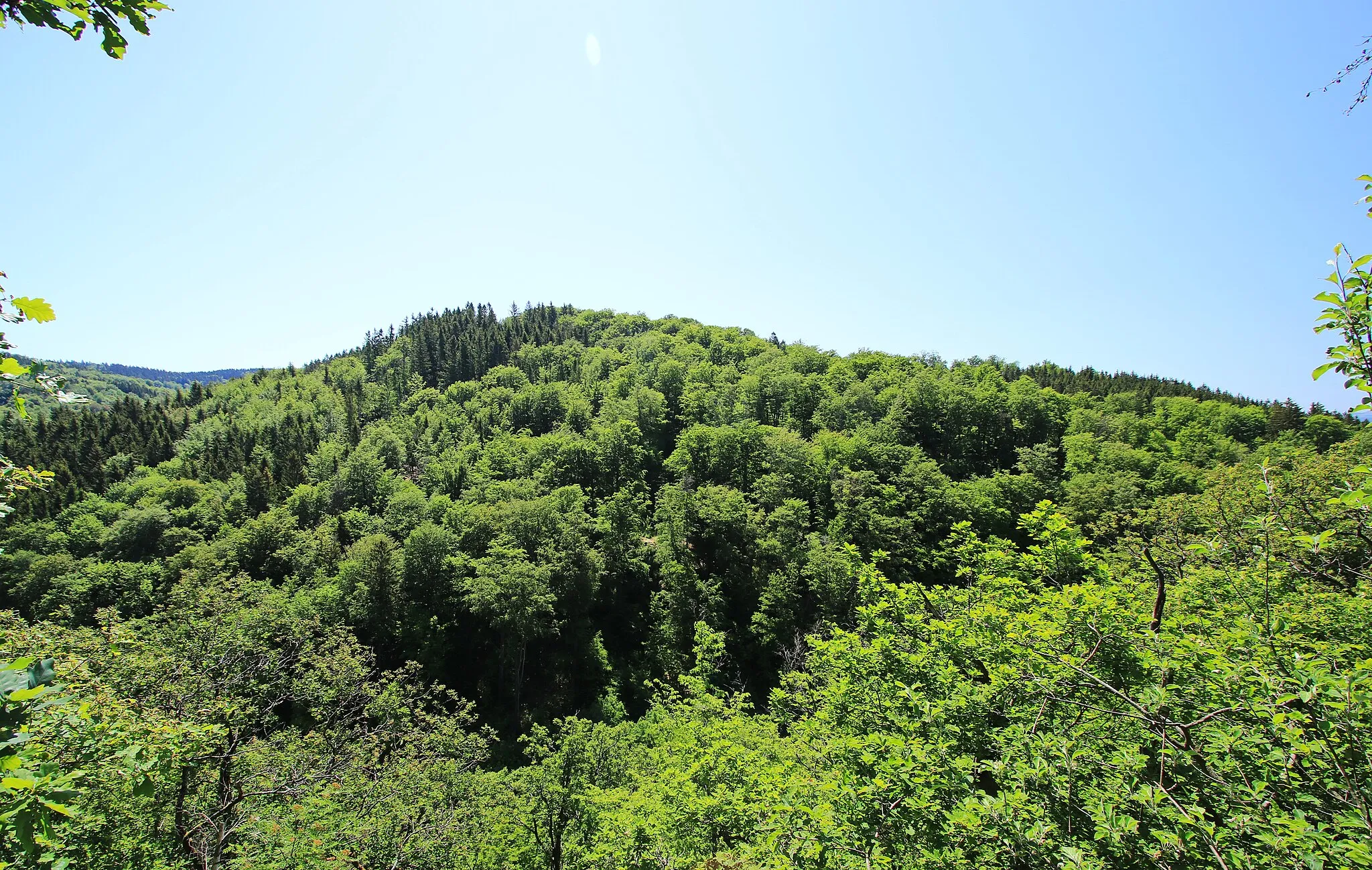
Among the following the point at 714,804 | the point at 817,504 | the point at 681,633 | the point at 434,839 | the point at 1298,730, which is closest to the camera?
the point at 1298,730

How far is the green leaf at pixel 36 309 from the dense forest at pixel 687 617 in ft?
5.87

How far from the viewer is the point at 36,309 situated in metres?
2.76

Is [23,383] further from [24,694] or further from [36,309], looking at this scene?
[24,694]

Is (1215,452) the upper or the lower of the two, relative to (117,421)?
upper

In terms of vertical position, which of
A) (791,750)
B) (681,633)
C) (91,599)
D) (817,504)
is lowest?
(91,599)

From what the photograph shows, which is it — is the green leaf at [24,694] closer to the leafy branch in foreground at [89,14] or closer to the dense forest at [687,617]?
the dense forest at [687,617]

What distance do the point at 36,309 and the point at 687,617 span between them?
136ft

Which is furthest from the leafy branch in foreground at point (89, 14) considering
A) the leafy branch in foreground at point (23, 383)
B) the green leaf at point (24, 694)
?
the green leaf at point (24, 694)

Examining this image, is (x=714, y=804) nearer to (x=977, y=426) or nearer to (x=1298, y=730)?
(x=1298, y=730)

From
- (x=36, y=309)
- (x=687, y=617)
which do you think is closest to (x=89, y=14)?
(x=36, y=309)

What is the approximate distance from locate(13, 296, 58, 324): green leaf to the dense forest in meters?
1.79

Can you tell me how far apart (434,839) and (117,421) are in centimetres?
10597

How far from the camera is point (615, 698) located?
118 feet

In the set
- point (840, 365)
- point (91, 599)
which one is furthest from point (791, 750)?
point (840, 365)
